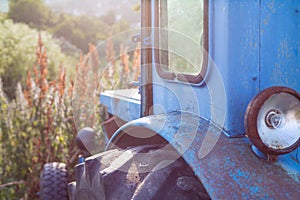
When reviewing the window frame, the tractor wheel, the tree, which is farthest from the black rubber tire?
the tree

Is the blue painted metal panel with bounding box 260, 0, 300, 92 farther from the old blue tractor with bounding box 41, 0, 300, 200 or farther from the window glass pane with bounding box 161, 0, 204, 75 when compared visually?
the window glass pane with bounding box 161, 0, 204, 75

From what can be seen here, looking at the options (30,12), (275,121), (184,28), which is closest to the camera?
(275,121)

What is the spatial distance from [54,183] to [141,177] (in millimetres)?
1468

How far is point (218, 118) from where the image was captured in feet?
5.71

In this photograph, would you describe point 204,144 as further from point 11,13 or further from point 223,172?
point 11,13

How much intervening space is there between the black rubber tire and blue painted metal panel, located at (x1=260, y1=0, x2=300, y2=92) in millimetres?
1818

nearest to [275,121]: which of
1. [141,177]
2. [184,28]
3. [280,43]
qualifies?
[280,43]

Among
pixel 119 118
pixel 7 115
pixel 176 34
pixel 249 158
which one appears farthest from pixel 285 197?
pixel 7 115

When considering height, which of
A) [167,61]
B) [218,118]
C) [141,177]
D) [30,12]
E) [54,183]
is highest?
[30,12]

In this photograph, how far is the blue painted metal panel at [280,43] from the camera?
1.71 metres

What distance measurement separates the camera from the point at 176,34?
212 centimetres

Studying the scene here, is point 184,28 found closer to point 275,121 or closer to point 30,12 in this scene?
point 275,121

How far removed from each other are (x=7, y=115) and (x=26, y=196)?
96 centimetres

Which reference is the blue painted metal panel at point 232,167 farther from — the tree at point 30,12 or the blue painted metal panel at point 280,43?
→ the tree at point 30,12
